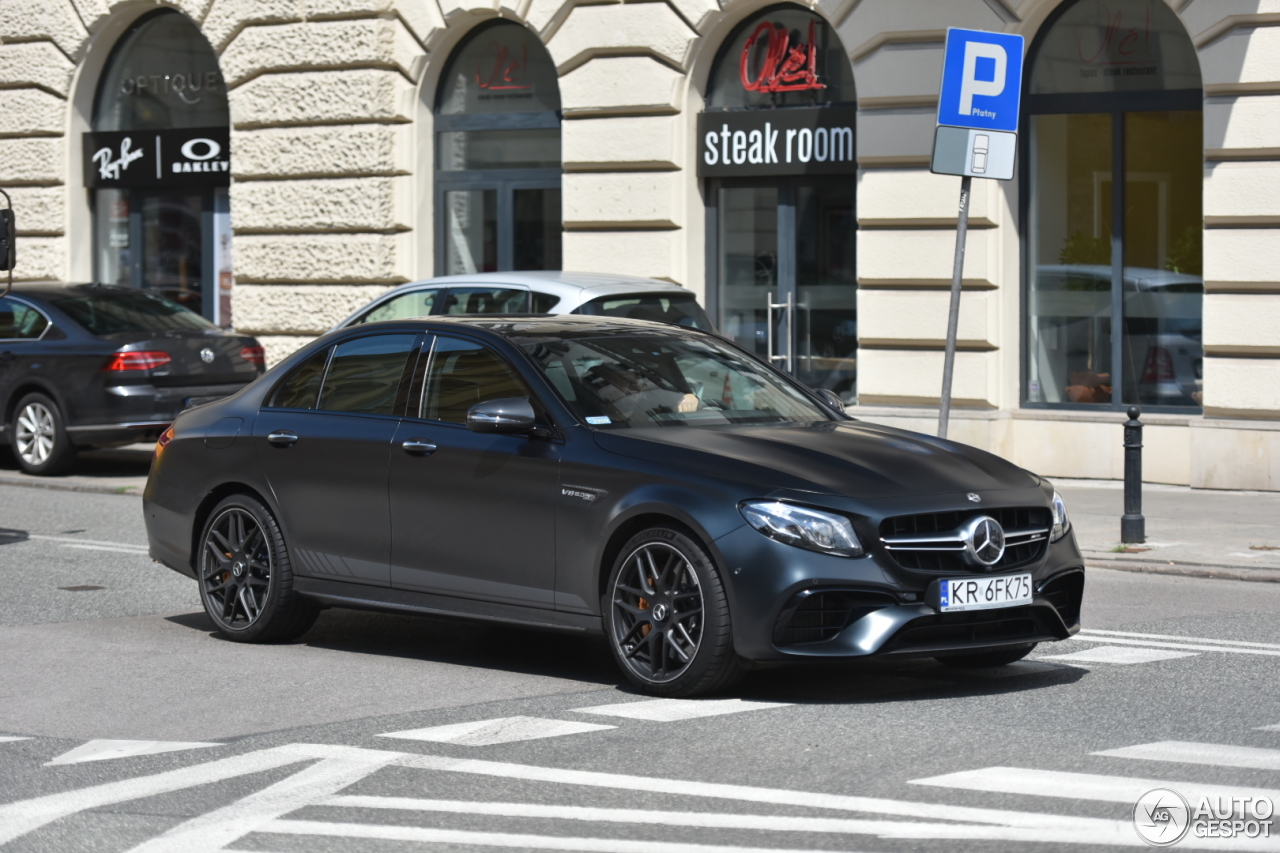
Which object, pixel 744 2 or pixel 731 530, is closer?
pixel 731 530

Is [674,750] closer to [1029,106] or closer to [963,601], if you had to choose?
[963,601]

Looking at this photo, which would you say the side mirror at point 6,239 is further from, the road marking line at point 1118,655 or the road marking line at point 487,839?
the road marking line at point 487,839

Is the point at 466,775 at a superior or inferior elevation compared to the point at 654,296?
inferior

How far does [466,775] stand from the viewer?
239 inches

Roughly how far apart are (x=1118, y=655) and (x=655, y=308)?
5.99 meters

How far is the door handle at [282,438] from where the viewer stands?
863 cm

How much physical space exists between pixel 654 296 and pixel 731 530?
22.6 ft

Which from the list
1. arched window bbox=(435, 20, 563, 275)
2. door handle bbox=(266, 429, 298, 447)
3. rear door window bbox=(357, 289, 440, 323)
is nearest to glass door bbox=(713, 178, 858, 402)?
arched window bbox=(435, 20, 563, 275)

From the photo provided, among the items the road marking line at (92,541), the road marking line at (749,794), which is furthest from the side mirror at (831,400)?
the road marking line at (92,541)

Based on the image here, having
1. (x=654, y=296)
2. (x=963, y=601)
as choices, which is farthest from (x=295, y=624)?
(x=654, y=296)

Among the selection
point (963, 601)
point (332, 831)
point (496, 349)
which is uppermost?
point (496, 349)

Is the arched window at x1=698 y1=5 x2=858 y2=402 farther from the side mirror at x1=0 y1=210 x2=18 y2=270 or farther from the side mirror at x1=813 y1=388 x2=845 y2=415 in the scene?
the side mirror at x1=813 y1=388 x2=845 y2=415

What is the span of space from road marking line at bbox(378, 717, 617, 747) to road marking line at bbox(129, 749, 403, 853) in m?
0.28

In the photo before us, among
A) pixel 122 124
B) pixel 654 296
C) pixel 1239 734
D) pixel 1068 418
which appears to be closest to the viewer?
pixel 1239 734
